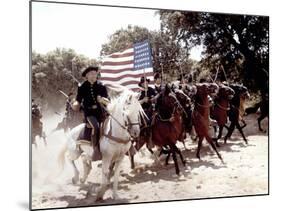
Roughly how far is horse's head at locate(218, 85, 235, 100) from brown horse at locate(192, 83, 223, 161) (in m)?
0.05

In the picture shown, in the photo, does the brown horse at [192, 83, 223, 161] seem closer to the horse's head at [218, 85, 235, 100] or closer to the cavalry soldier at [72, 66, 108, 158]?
the horse's head at [218, 85, 235, 100]

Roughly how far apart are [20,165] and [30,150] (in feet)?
0.43

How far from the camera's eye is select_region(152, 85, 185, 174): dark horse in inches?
157

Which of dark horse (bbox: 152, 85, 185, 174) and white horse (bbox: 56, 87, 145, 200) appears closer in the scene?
white horse (bbox: 56, 87, 145, 200)

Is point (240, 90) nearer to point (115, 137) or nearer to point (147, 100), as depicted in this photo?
point (147, 100)

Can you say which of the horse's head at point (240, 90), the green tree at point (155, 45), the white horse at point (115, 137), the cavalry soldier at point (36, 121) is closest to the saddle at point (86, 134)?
the white horse at point (115, 137)

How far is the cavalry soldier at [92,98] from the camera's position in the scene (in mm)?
3736

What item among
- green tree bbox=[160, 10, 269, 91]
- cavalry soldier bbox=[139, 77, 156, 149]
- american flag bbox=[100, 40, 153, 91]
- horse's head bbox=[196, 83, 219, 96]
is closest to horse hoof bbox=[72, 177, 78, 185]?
cavalry soldier bbox=[139, 77, 156, 149]

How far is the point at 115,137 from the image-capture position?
3818mm

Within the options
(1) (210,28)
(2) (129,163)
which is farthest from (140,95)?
(1) (210,28)

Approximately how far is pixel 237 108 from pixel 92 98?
1.30 meters

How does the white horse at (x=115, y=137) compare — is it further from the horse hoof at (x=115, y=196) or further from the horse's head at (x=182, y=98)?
the horse's head at (x=182, y=98)

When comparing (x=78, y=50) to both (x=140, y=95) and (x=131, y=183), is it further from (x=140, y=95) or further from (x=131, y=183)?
(x=131, y=183)

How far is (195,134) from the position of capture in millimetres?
4125
